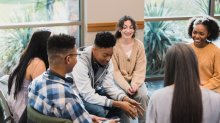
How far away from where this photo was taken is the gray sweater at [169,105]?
1.87 m

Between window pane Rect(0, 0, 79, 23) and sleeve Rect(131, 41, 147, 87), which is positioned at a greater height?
window pane Rect(0, 0, 79, 23)

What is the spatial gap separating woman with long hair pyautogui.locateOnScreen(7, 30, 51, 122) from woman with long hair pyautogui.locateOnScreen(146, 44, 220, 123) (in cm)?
112

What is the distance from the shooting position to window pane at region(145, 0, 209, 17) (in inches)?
190

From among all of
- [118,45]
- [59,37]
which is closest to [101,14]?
[118,45]

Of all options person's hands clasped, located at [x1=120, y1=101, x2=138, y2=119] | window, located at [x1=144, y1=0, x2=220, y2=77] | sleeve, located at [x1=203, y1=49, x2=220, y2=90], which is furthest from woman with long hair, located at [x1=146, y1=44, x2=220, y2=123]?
window, located at [x1=144, y1=0, x2=220, y2=77]

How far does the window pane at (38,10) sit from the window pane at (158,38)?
1.07 meters

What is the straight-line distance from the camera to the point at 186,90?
6.09 feet

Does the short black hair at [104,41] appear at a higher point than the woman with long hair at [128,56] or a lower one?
higher

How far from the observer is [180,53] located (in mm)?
1888

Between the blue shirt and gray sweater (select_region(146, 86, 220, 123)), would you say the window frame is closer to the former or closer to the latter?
the blue shirt

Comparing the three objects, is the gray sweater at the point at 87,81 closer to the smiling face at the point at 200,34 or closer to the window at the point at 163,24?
the smiling face at the point at 200,34

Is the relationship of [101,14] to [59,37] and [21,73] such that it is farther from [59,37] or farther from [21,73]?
[59,37]

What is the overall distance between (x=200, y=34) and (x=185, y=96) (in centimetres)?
165

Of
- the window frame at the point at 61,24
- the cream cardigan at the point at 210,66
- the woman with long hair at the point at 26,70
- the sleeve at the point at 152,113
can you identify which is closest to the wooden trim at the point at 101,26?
the window frame at the point at 61,24
